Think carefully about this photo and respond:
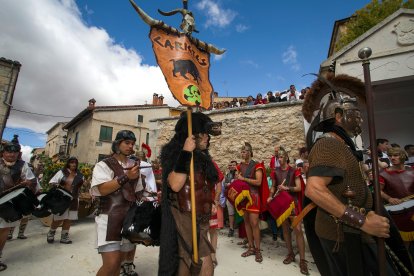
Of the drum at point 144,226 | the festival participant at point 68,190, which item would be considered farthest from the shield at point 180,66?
the festival participant at point 68,190

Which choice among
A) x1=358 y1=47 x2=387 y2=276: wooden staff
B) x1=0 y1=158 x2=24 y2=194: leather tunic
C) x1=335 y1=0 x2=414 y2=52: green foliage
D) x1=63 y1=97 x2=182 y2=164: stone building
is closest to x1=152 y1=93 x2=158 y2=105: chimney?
x1=63 y1=97 x2=182 y2=164: stone building

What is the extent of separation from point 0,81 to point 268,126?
14.2 meters

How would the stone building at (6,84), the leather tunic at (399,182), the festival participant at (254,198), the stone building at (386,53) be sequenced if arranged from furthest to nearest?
the stone building at (6,84) → the stone building at (386,53) → the festival participant at (254,198) → the leather tunic at (399,182)

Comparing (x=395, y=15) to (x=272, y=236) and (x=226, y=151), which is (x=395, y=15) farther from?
(x=226, y=151)

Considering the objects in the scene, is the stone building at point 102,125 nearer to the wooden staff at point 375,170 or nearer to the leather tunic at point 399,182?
the leather tunic at point 399,182

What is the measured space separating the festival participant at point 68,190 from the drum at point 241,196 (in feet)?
12.7

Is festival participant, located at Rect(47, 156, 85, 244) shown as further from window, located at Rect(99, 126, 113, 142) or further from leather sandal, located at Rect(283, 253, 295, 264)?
window, located at Rect(99, 126, 113, 142)

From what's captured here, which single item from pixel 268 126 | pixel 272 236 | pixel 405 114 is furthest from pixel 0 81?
pixel 405 114

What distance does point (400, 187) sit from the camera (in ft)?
12.1

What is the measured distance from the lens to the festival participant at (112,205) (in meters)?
2.66

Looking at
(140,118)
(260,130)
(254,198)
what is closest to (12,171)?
(254,198)

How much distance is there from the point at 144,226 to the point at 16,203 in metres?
3.00

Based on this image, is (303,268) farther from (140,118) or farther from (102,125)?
(140,118)

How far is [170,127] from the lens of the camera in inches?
552
